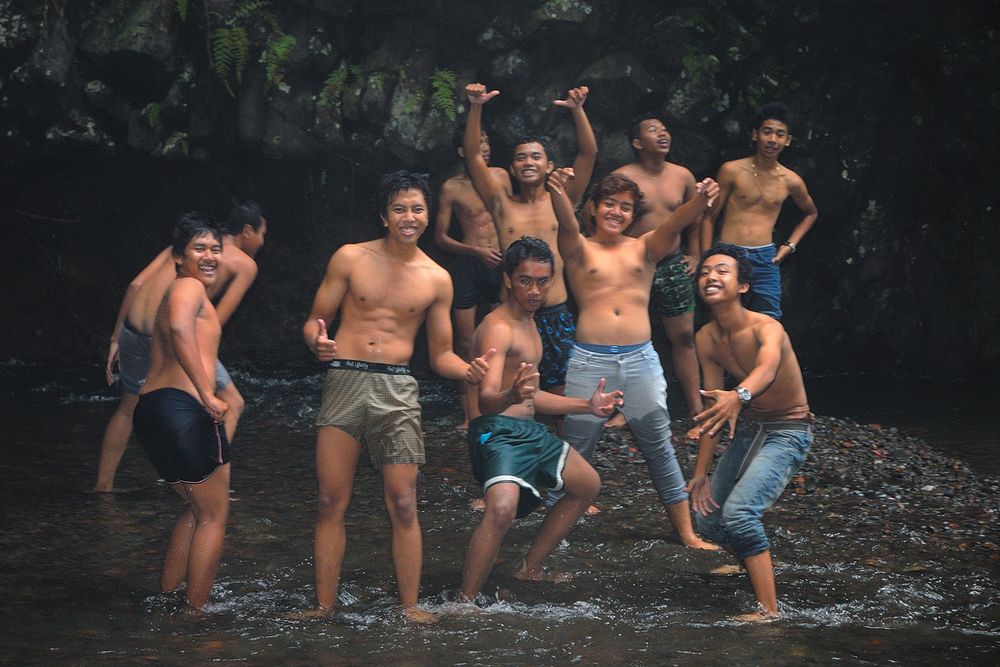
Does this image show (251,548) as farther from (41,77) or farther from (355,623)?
(41,77)

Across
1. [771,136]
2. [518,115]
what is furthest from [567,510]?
[518,115]

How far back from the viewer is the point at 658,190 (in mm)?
9539

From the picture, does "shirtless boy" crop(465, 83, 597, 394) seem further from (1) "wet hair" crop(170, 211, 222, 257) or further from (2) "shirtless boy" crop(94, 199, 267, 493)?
(1) "wet hair" crop(170, 211, 222, 257)

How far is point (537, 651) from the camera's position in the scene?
529 centimetres

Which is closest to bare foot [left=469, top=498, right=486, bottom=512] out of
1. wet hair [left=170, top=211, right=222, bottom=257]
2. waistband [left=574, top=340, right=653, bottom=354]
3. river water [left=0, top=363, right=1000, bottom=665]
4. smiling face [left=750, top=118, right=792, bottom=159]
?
river water [left=0, top=363, right=1000, bottom=665]

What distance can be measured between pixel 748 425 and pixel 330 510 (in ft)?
8.00

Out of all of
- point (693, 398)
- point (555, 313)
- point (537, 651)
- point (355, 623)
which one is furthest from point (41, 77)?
point (537, 651)

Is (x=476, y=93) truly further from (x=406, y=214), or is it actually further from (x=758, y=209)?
(x=758, y=209)

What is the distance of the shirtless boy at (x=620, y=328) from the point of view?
6.92 m

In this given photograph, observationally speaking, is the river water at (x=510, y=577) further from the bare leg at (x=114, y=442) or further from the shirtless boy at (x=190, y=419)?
the shirtless boy at (x=190, y=419)

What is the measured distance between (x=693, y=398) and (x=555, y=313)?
2184 mm

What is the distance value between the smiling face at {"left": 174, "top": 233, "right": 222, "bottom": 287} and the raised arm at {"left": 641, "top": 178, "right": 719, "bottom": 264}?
270 centimetres

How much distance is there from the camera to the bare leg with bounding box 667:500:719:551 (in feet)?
23.2

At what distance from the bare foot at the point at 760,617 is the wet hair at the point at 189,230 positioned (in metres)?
3.49
